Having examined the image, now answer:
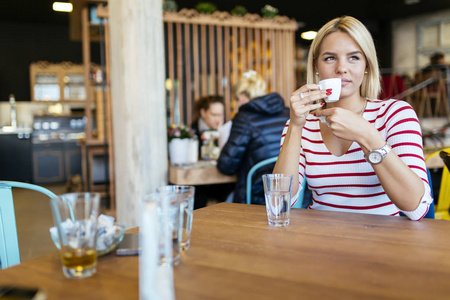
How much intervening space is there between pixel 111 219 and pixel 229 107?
4.83 meters

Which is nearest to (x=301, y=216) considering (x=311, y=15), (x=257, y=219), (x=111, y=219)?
(x=257, y=219)

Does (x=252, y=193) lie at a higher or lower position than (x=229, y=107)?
lower

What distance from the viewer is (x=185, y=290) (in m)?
0.73

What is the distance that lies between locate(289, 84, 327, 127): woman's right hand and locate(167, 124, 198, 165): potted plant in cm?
180

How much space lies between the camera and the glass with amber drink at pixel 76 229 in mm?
787

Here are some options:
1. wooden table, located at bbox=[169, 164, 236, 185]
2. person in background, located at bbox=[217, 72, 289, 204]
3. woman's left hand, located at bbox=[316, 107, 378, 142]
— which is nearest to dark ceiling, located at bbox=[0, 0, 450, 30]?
person in background, located at bbox=[217, 72, 289, 204]

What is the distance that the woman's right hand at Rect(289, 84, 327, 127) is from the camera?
56.6 inches

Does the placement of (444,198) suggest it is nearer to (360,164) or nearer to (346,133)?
(360,164)

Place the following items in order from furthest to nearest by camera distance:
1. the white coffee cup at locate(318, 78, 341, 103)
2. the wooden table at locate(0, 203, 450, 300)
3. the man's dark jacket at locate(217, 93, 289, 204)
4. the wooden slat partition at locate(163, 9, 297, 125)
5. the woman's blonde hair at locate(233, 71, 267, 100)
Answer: the wooden slat partition at locate(163, 9, 297, 125) < the woman's blonde hair at locate(233, 71, 267, 100) < the man's dark jacket at locate(217, 93, 289, 204) < the white coffee cup at locate(318, 78, 341, 103) < the wooden table at locate(0, 203, 450, 300)

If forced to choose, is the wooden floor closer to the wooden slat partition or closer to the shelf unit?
the shelf unit

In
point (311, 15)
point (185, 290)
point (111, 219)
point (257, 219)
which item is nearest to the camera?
point (185, 290)

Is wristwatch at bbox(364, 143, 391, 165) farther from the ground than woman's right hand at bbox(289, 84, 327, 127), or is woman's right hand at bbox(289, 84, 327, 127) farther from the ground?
woman's right hand at bbox(289, 84, 327, 127)

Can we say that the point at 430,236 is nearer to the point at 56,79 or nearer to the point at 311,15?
the point at 311,15

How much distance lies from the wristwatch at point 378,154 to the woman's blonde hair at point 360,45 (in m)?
0.49
